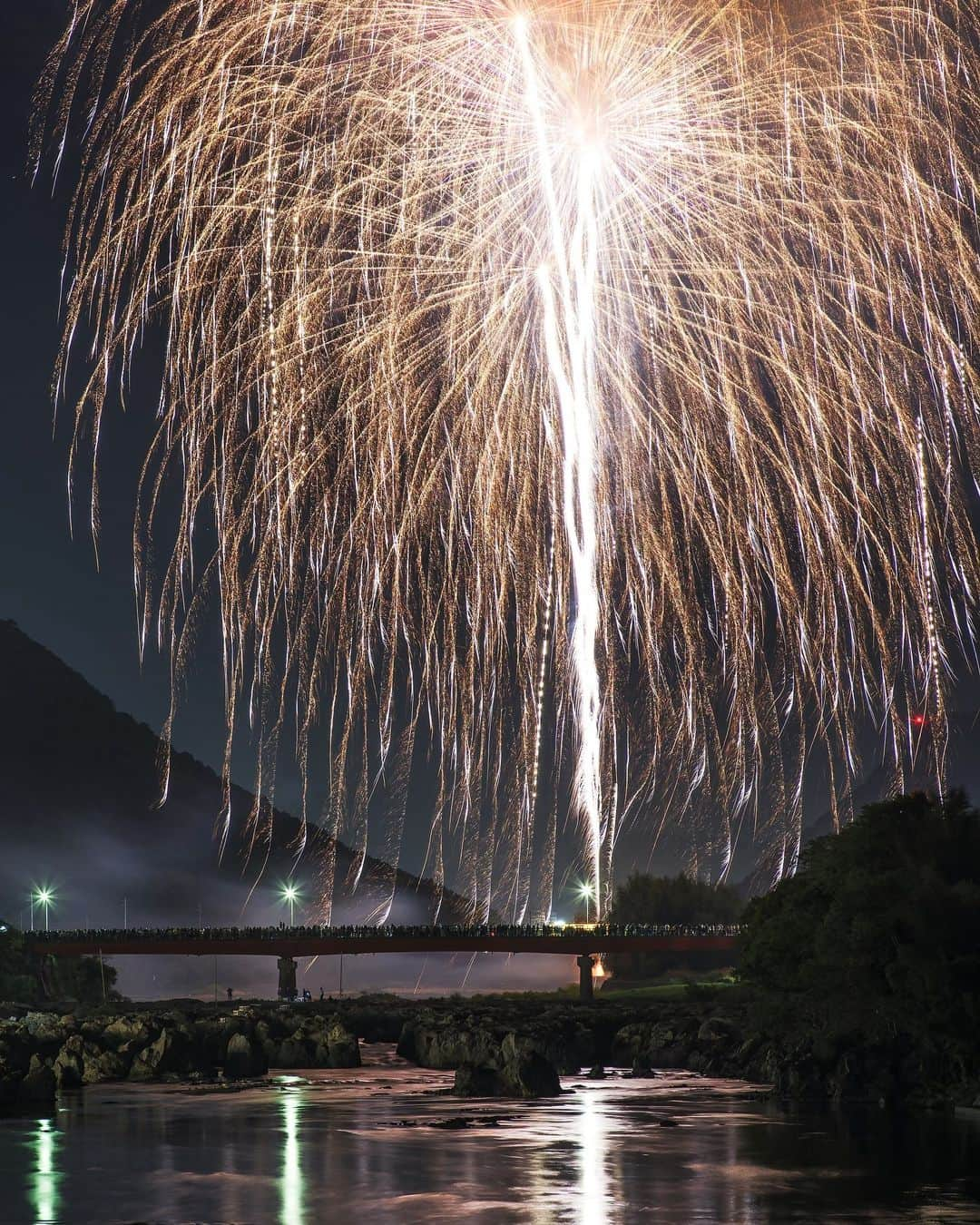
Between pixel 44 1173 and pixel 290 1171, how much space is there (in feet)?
18.9

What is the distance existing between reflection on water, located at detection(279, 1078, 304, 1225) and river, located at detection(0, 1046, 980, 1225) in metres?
0.08

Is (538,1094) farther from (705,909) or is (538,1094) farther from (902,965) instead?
(705,909)

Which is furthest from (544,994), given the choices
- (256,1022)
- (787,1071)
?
(787,1071)

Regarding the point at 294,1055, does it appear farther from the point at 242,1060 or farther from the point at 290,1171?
the point at 290,1171

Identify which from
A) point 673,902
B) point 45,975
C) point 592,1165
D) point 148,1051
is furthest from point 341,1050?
point 673,902

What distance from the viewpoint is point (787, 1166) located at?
4097 cm

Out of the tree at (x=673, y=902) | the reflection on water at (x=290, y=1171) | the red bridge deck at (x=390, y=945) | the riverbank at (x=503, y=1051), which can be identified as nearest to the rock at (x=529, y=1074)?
the riverbank at (x=503, y=1051)

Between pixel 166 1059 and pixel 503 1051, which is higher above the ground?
pixel 503 1051

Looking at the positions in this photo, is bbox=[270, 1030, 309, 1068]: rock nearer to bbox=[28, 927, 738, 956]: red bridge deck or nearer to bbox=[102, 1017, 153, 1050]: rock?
bbox=[102, 1017, 153, 1050]: rock

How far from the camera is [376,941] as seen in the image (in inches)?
5453

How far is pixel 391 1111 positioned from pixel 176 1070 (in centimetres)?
2030

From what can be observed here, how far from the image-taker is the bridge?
135500 millimetres

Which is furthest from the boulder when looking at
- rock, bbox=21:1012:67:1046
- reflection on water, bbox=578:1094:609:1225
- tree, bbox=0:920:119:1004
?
tree, bbox=0:920:119:1004

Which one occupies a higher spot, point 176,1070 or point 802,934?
point 802,934
